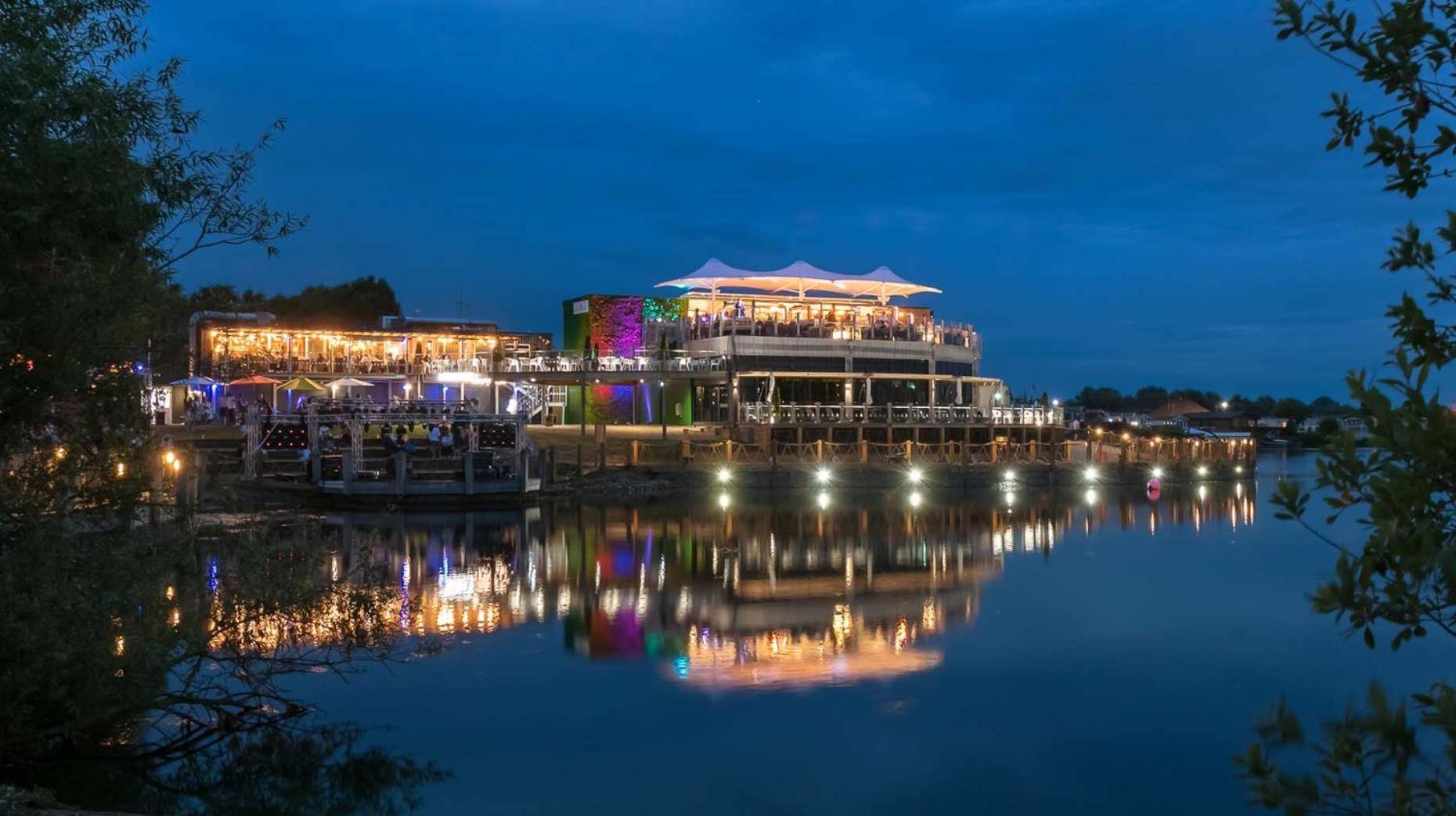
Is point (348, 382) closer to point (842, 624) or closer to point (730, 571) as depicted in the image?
point (730, 571)

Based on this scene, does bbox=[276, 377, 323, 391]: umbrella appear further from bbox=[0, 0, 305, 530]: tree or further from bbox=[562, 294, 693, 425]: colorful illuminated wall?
bbox=[0, 0, 305, 530]: tree

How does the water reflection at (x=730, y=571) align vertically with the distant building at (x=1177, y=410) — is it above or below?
below

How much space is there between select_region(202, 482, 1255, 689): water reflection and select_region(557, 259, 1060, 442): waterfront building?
20.6 feet

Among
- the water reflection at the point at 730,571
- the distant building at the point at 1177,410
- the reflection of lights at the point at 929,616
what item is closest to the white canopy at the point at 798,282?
the water reflection at the point at 730,571

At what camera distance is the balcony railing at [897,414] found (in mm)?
47031

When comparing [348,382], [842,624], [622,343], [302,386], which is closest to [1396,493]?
[842,624]

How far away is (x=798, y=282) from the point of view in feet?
171

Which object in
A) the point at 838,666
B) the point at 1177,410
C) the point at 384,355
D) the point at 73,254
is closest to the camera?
the point at 73,254

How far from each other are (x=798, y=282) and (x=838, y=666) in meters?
35.3

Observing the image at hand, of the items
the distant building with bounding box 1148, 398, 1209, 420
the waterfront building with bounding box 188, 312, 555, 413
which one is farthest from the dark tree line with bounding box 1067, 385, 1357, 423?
the waterfront building with bounding box 188, 312, 555, 413

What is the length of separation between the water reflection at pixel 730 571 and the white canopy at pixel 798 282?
1152 cm

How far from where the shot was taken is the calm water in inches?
514

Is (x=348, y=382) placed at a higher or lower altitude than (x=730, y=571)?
higher

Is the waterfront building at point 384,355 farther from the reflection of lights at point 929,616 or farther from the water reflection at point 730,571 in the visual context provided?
the reflection of lights at point 929,616
